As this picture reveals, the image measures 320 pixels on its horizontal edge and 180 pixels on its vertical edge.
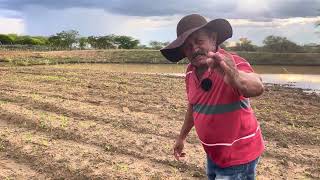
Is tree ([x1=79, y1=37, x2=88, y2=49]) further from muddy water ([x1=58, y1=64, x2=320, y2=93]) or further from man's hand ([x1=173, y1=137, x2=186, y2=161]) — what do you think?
man's hand ([x1=173, y1=137, x2=186, y2=161])

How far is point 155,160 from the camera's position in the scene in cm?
657

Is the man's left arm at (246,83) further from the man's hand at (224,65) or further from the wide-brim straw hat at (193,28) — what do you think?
the wide-brim straw hat at (193,28)

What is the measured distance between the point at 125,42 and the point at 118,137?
4733 cm

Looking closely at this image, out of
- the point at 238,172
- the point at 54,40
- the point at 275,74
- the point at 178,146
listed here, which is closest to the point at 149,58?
the point at 275,74

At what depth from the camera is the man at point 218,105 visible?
272 centimetres

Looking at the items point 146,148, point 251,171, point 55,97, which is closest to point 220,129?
point 251,171

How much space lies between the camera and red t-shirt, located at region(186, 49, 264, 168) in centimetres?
274

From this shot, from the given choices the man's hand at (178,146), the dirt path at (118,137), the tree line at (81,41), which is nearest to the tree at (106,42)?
the tree line at (81,41)

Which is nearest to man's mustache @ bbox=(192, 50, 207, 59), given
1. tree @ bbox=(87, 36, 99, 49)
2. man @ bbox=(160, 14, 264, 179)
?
man @ bbox=(160, 14, 264, 179)

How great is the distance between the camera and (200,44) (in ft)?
9.04

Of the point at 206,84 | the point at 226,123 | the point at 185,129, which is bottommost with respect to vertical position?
the point at 185,129

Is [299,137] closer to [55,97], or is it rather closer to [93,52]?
[55,97]

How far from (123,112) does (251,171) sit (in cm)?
704

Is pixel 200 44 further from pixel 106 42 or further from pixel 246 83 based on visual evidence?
pixel 106 42
